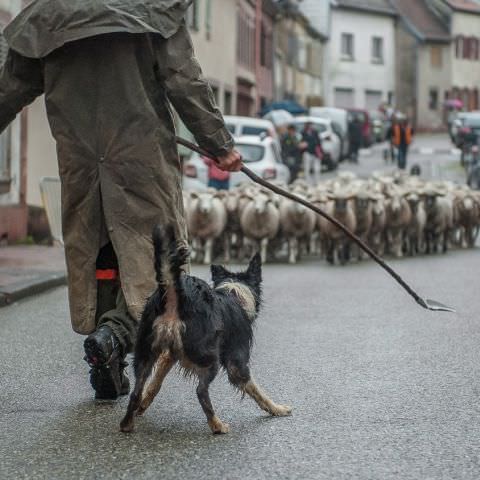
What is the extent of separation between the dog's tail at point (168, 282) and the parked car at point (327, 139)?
3830 centimetres

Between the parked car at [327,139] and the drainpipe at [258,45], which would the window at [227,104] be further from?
the drainpipe at [258,45]

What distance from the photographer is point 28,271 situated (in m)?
15.2

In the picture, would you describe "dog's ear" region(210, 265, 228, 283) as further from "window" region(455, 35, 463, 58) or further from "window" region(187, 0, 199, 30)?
"window" region(455, 35, 463, 58)

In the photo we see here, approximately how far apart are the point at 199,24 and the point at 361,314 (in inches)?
1139

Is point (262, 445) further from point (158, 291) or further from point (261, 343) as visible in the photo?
point (261, 343)

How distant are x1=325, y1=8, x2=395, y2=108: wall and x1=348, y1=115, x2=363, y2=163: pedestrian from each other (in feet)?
90.6

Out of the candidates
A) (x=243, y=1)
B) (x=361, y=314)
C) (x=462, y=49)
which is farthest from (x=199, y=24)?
(x=462, y=49)

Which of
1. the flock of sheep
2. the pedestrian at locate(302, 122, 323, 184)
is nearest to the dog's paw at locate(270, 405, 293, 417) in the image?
the flock of sheep

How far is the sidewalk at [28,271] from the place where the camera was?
13.0m

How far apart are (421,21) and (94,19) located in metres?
84.1

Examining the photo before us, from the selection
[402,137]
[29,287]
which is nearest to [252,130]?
[402,137]

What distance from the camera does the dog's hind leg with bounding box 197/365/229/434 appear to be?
238 inches

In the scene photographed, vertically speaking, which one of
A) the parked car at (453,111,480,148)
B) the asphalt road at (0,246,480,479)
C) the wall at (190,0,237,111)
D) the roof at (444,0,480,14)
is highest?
the roof at (444,0,480,14)

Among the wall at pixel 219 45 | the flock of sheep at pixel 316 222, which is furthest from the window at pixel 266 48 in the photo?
the flock of sheep at pixel 316 222
